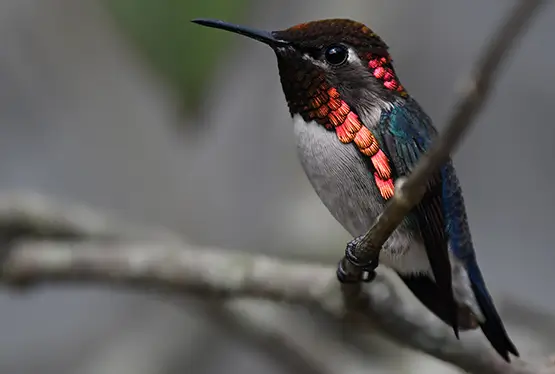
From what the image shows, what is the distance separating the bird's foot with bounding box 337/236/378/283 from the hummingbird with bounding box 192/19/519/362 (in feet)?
0.22

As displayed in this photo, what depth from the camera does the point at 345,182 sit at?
106 cm

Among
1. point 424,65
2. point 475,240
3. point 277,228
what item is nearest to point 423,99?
point 424,65

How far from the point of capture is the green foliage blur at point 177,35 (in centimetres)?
108

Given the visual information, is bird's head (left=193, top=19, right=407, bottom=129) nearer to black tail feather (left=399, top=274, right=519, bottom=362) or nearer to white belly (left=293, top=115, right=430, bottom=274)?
white belly (left=293, top=115, right=430, bottom=274)

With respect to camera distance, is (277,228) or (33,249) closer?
(33,249)

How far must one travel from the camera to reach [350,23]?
1.02 metres

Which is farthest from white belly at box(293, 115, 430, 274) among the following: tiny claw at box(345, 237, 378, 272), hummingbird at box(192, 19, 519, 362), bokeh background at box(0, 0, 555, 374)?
bokeh background at box(0, 0, 555, 374)

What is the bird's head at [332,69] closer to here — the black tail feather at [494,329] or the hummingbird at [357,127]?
the hummingbird at [357,127]

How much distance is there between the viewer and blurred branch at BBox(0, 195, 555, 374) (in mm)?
1217

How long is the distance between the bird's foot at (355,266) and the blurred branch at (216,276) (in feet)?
0.22

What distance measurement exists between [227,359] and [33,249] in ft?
6.44

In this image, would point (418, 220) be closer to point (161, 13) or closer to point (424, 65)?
point (161, 13)

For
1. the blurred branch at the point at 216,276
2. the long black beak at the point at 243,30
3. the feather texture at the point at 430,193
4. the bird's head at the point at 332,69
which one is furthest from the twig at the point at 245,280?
the long black beak at the point at 243,30

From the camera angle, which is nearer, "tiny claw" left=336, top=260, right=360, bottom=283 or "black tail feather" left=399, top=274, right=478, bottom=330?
"tiny claw" left=336, top=260, right=360, bottom=283
